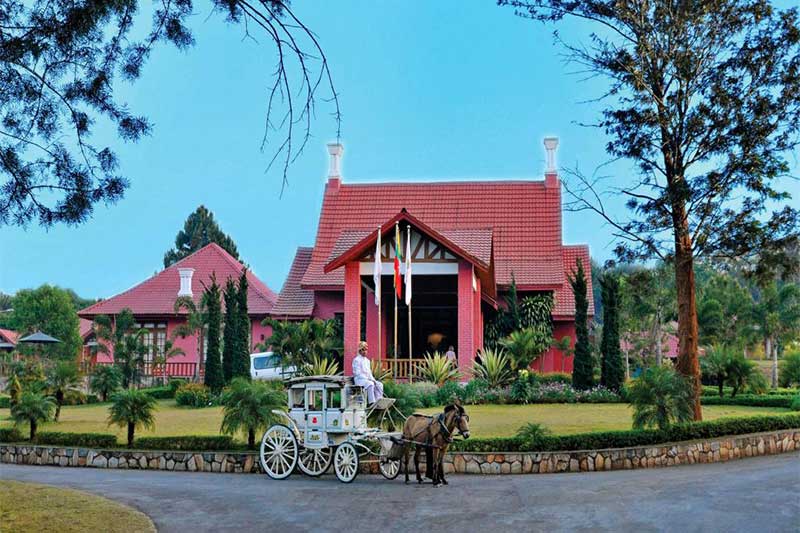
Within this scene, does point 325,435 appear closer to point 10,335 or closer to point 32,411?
point 32,411

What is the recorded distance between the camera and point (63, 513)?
9500 mm

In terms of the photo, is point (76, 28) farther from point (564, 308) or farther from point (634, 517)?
point (564, 308)

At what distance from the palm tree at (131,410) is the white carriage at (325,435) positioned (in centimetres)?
357

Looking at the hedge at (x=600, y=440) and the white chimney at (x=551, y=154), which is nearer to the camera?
the hedge at (x=600, y=440)

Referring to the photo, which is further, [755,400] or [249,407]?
[755,400]

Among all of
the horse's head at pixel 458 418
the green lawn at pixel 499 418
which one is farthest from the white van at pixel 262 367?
the horse's head at pixel 458 418

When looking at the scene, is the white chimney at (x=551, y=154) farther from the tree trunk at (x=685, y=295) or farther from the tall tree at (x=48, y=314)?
the tall tree at (x=48, y=314)

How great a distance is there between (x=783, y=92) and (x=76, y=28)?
1341 cm

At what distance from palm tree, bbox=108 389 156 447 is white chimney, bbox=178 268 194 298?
66.7ft

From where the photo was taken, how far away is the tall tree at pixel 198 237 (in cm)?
5862

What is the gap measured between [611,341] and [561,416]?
6.94 meters

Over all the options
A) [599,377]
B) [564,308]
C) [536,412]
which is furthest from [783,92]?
[564,308]

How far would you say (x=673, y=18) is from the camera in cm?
1656

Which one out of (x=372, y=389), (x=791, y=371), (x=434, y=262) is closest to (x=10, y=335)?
(x=434, y=262)
